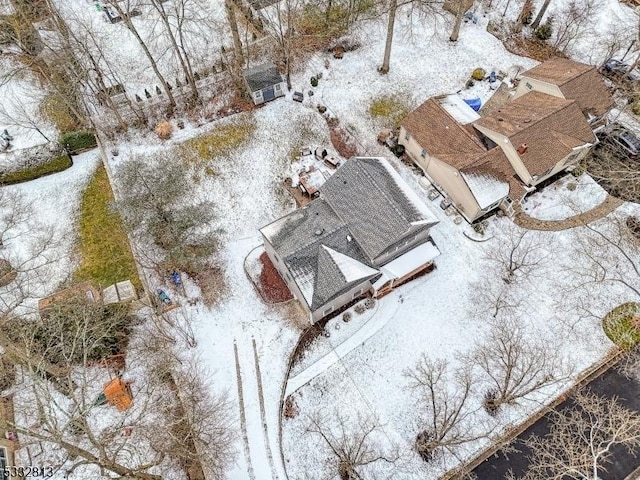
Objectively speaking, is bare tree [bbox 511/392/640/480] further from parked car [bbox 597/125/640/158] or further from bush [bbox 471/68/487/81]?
bush [bbox 471/68/487/81]

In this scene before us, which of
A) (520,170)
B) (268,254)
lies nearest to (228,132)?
(268,254)

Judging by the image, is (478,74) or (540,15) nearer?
(478,74)

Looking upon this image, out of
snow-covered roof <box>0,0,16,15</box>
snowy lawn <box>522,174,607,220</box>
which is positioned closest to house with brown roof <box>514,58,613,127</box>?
snowy lawn <box>522,174,607,220</box>

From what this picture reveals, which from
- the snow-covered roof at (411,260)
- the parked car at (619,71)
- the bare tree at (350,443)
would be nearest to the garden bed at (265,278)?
the snow-covered roof at (411,260)

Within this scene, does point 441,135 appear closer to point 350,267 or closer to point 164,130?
point 350,267

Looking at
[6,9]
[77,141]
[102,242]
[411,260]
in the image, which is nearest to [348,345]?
[411,260]

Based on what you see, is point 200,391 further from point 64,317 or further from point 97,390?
point 64,317
